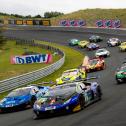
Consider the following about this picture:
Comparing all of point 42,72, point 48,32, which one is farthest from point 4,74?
point 48,32

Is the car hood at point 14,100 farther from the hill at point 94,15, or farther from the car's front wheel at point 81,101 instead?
the hill at point 94,15

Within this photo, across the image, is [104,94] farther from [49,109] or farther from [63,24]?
[63,24]

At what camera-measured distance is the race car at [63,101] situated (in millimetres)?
17141

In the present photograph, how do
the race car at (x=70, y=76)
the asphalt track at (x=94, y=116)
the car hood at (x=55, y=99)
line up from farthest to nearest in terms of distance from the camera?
the race car at (x=70, y=76) < the car hood at (x=55, y=99) < the asphalt track at (x=94, y=116)

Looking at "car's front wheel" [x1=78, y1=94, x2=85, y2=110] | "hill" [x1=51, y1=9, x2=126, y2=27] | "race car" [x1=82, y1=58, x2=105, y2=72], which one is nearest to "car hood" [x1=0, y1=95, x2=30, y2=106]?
"car's front wheel" [x1=78, y1=94, x2=85, y2=110]

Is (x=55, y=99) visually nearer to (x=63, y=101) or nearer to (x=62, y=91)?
(x=63, y=101)

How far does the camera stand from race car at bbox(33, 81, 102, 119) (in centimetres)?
1714

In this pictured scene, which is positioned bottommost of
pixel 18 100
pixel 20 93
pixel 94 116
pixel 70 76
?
pixel 70 76

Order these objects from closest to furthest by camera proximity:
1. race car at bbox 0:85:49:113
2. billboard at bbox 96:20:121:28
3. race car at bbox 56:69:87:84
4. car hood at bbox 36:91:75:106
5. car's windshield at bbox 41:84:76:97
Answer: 1. car hood at bbox 36:91:75:106
2. car's windshield at bbox 41:84:76:97
3. race car at bbox 0:85:49:113
4. race car at bbox 56:69:87:84
5. billboard at bbox 96:20:121:28

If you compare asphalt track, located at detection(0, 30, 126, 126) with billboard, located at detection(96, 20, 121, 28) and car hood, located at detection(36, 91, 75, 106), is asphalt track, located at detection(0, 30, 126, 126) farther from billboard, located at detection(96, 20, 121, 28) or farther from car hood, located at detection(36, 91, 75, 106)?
billboard, located at detection(96, 20, 121, 28)

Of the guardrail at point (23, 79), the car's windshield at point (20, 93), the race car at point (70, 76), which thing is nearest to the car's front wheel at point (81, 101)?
the car's windshield at point (20, 93)

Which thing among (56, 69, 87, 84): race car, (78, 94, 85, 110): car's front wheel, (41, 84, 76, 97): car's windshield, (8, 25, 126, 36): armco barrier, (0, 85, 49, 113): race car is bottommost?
(8, 25, 126, 36): armco barrier

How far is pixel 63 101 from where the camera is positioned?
17312 millimetres

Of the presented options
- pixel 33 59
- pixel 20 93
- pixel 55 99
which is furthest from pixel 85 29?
pixel 55 99
